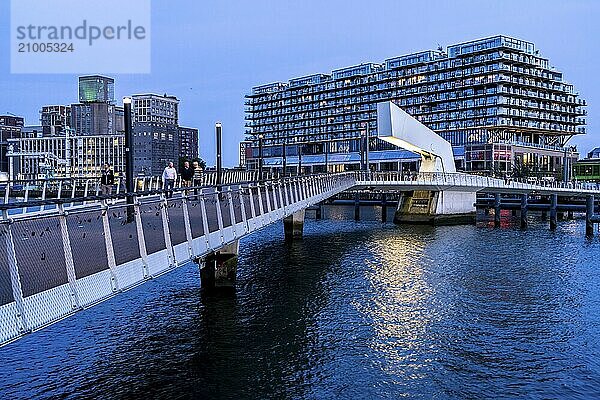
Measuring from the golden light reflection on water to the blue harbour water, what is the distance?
0.07 m

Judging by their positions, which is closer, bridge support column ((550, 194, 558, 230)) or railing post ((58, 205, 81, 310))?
railing post ((58, 205, 81, 310))

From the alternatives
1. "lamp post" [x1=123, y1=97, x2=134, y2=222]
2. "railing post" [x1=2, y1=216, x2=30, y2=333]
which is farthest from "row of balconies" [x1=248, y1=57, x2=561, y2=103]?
"railing post" [x1=2, y1=216, x2=30, y2=333]

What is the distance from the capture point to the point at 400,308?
2186cm

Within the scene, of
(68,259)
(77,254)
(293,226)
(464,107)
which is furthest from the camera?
(464,107)

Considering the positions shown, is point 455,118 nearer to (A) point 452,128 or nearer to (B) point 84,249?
(A) point 452,128

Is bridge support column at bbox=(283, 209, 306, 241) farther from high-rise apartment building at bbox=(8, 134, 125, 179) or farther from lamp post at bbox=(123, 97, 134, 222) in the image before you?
high-rise apartment building at bbox=(8, 134, 125, 179)

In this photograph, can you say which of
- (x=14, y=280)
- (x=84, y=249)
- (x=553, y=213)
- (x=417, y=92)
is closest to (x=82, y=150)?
(x=417, y=92)

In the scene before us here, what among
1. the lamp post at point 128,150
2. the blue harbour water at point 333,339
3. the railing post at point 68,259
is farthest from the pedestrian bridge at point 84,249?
the lamp post at point 128,150

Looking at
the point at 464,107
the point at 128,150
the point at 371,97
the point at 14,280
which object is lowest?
the point at 14,280

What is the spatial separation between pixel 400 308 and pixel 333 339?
482 centimetres

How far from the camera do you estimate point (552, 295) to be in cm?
2419

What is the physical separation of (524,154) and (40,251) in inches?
4375

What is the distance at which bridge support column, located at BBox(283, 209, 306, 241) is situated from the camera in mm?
42000

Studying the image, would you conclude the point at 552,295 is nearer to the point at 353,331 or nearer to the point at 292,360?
the point at 353,331
